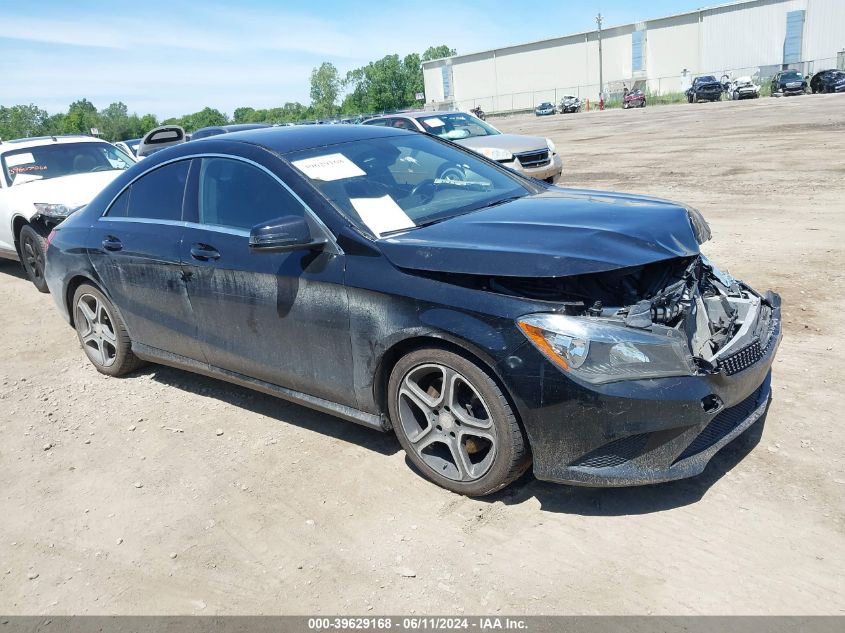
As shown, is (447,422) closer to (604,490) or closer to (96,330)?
(604,490)

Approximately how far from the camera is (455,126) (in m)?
14.5

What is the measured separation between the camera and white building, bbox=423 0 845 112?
201 ft

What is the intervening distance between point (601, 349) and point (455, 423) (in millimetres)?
812

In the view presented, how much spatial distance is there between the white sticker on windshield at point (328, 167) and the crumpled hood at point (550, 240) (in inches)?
23.3

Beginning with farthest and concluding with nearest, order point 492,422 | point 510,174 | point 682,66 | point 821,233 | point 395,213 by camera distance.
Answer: point 682,66 → point 821,233 → point 510,174 → point 395,213 → point 492,422

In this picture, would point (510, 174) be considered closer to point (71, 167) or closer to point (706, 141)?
point (71, 167)

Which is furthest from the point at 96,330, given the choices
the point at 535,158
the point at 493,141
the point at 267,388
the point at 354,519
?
the point at 493,141

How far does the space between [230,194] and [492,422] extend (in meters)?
2.14

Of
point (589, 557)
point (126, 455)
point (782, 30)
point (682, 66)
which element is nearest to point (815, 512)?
point (589, 557)

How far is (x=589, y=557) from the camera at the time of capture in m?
3.04

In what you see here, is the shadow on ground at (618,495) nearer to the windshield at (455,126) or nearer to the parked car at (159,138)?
the windshield at (455,126)

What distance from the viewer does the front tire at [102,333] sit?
5355mm

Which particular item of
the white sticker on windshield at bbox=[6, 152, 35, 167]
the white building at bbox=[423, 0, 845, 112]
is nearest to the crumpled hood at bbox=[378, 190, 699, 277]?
the white sticker on windshield at bbox=[6, 152, 35, 167]

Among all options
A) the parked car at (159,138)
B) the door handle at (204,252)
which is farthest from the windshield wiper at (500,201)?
the parked car at (159,138)
